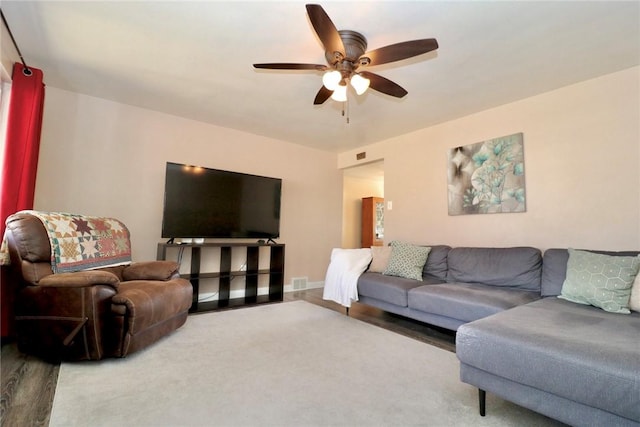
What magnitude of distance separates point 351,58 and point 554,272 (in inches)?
93.2

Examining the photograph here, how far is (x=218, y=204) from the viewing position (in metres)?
3.69

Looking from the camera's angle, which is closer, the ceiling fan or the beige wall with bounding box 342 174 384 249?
the ceiling fan

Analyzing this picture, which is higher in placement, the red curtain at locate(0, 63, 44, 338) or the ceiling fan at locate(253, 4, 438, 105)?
the ceiling fan at locate(253, 4, 438, 105)

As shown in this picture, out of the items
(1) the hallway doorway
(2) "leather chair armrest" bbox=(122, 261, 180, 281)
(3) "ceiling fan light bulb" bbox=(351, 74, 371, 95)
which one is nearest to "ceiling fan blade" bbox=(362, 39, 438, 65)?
(3) "ceiling fan light bulb" bbox=(351, 74, 371, 95)

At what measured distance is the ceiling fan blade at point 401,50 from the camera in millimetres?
1753

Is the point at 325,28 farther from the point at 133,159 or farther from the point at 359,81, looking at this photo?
the point at 133,159

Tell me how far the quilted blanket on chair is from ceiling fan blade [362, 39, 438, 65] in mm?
2590

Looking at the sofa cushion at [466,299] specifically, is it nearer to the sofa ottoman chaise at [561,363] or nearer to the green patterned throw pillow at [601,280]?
the green patterned throw pillow at [601,280]

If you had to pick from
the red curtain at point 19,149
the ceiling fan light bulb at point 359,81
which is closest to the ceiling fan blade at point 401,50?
the ceiling fan light bulb at point 359,81

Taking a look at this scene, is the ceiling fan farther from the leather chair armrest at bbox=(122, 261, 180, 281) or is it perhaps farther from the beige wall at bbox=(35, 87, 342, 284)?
the beige wall at bbox=(35, 87, 342, 284)

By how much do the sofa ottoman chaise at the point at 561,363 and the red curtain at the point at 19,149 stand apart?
10.7 ft

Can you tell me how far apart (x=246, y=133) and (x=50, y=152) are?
7.25 ft

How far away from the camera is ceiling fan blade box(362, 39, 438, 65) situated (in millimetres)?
1753

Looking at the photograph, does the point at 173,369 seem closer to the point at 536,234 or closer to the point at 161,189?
the point at 161,189
